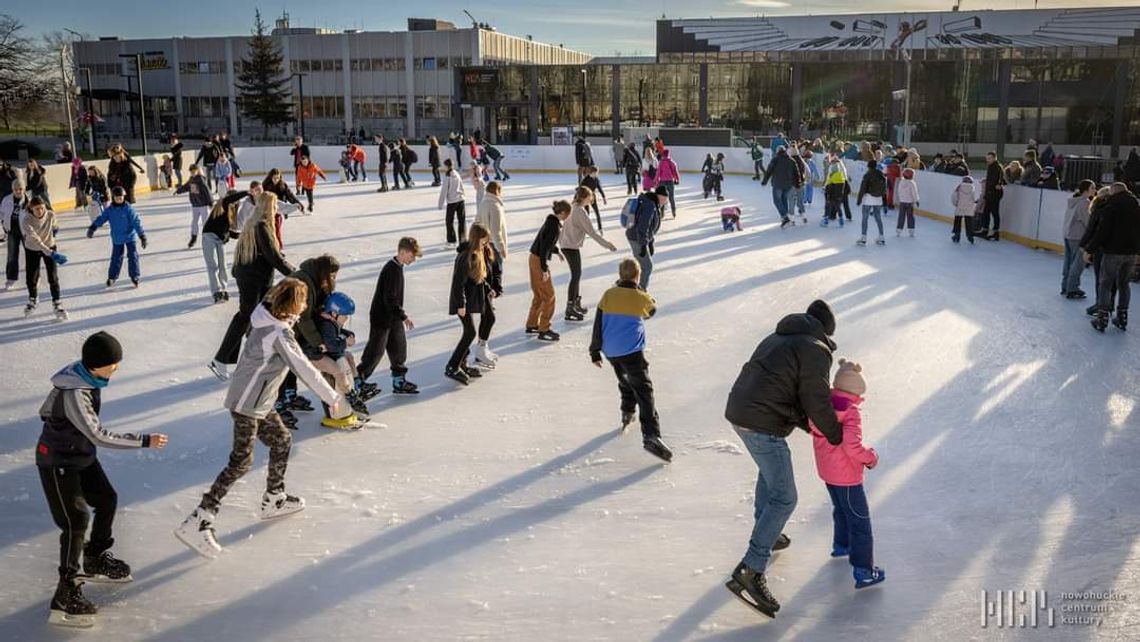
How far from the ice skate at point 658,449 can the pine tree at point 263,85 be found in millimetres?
57881

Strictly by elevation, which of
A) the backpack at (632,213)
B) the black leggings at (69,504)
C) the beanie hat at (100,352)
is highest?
the backpack at (632,213)

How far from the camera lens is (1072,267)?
1062 cm

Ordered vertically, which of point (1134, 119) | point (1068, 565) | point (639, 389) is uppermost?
point (1134, 119)

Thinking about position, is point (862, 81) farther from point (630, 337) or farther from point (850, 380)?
point (850, 380)

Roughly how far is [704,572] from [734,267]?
882 centimetres

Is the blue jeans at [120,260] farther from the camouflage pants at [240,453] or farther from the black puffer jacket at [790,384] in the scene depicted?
the black puffer jacket at [790,384]

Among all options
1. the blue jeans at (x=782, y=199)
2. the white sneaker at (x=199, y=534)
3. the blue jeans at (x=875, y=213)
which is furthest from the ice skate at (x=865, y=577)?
the blue jeans at (x=782, y=199)

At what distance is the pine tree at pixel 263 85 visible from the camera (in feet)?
193

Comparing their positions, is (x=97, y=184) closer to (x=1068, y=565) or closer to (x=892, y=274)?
(x=892, y=274)

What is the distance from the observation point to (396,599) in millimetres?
4109

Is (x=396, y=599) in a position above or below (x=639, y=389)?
below

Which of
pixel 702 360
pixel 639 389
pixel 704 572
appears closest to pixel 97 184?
pixel 702 360

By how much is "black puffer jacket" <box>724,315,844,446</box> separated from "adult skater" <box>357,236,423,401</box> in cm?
323

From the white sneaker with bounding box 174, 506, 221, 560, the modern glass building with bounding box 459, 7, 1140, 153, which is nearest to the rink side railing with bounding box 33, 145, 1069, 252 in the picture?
the modern glass building with bounding box 459, 7, 1140, 153
